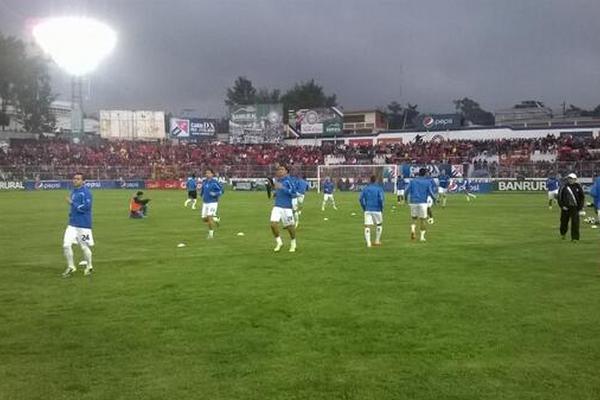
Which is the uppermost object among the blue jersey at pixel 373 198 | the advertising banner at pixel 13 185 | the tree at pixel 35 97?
the tree at pixel 35 97

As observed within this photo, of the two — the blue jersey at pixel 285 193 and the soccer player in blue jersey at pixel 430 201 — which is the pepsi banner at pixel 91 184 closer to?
the soccer player in blue jersey at pixel 430 201

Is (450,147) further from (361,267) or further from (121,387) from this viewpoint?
(121,387)

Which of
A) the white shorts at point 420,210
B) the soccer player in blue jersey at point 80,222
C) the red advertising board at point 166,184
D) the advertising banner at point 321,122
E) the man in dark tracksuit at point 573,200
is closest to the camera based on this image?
the soccer player in blue jersey at point 80,222

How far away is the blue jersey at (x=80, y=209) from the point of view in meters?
13.5

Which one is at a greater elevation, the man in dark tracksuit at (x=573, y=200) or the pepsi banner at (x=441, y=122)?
the pepsi banner at (x=441, y=122)

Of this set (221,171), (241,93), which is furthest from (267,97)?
(221,171)

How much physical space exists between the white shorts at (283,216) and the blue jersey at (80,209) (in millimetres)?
5053

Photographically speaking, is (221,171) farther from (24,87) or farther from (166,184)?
(24,87)

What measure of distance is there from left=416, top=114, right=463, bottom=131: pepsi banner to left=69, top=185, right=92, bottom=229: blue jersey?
65.3 meters

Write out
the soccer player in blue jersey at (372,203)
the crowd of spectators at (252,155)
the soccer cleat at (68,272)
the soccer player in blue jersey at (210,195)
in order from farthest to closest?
1. the crowd of spectators at (252,155)
2. the soccer player in blue jersey at (210,195)
3. the soccer player in blue jersey at (372,203)
4. the soccer cleat at (68,272)

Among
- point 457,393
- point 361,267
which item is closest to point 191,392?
point 457,393

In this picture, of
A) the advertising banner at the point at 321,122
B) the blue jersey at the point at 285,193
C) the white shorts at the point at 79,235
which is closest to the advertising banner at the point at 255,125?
the advertising banner at the point at 321,122

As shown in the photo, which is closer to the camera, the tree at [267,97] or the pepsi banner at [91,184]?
the pepsi banner at [91,184]

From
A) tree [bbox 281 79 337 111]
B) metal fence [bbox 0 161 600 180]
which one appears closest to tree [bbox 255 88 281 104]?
tree [bbox 281 79 337 111]
